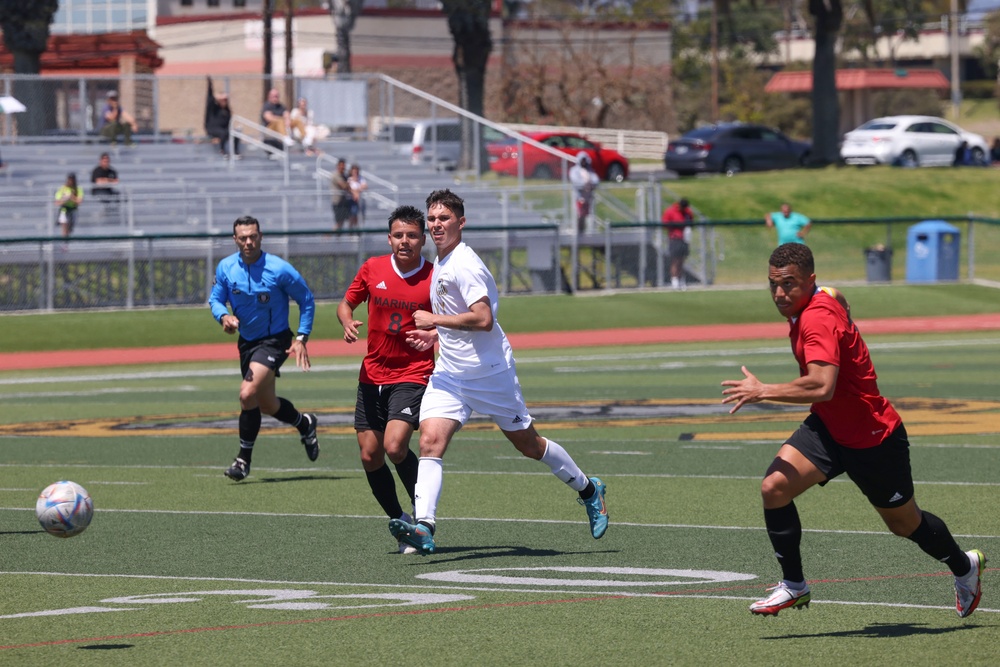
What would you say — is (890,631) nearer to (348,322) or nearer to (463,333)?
(463,333)

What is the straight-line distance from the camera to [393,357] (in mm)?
9828

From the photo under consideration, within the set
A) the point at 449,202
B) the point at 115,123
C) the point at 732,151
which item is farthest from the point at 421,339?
the point at 732,151

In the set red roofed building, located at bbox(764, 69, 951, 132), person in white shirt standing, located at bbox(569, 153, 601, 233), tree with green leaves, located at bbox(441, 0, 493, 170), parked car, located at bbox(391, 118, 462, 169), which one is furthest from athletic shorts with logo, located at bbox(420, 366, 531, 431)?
red roofed building, located at bbox(764, 69, 951, 132)

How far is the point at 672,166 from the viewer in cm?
5231

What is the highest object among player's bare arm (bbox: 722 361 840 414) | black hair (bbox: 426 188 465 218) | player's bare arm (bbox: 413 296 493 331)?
black hair (bbox: 426 188 465 218)

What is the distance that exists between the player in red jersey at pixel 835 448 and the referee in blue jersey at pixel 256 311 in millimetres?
5894

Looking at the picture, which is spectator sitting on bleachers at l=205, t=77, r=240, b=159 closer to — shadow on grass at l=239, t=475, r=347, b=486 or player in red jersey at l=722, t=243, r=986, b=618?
shadow on grass at l=239, t=475, r=347, b=486

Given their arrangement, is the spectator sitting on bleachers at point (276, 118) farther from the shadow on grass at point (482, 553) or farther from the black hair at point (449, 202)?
the black hair at point (449, 202)


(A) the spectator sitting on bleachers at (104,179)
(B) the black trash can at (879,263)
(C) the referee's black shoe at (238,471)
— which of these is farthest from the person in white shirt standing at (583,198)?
(C) the referee's black shoe at (238,471)

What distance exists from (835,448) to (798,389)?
59 cm

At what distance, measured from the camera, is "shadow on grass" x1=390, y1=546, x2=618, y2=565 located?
948 cm

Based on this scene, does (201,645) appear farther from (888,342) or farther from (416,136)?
(416,136)

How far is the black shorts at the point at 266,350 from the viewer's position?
1277cm

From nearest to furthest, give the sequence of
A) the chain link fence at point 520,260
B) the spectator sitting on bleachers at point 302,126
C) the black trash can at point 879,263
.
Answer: the chain link fence at point 520,260, the black trash can at point 879,263, the spectator sitting on bleachers at point 302,126
